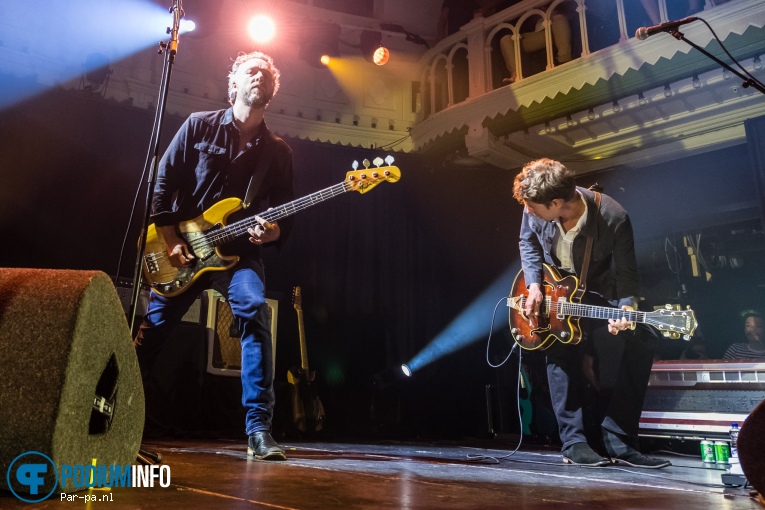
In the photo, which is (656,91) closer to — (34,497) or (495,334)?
(495,334)

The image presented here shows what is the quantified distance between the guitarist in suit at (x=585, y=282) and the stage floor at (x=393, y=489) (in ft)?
2.54

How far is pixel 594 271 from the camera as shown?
12.1 ft

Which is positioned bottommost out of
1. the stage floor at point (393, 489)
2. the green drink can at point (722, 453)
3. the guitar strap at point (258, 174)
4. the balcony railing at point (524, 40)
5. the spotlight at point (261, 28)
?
the green drink can at point (722, 453)

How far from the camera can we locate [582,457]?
3264 mm

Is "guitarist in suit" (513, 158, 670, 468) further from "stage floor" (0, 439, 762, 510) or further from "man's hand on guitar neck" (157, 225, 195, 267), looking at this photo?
"man's hand on guitar neck" (157, 225, 195, 267)

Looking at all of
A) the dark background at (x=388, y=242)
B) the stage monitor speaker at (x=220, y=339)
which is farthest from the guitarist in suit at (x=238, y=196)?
the dark background at (x=388, y=242)

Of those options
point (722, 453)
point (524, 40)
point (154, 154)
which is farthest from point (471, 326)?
point (154, 154)

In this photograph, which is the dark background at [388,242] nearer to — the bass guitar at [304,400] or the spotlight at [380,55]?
the bass guitar at [304,400]

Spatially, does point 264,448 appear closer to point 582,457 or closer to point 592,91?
point 582,457

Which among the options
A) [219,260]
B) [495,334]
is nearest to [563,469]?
[219,260]

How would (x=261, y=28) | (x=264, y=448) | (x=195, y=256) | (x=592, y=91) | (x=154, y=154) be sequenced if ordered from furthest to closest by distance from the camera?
(x=261, y=28), (x=592, y=91), (x=195, y=256), (x=264, y=448), (x=154, y=154)

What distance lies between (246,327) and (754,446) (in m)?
2.21

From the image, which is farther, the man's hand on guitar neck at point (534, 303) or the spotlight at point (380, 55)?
the spotlight at point (380, 55)

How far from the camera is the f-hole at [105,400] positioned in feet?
4.45
